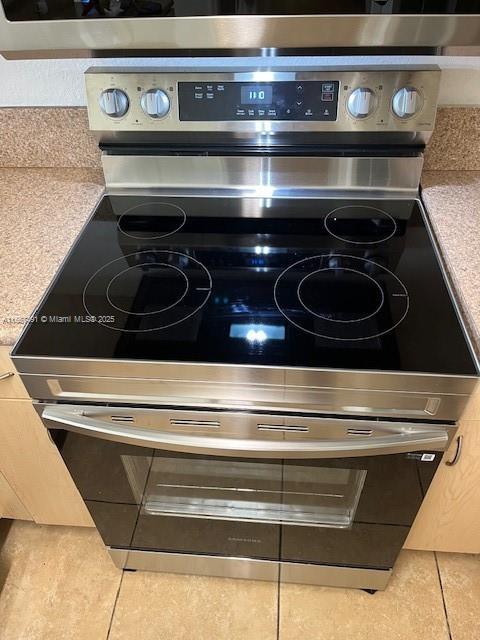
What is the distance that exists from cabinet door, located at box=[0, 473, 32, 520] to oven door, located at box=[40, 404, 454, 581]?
0.76ft

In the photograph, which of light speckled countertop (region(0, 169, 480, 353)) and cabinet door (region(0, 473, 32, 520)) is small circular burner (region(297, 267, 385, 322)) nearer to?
light speckled countertop (region(0, 169, 480, 353))

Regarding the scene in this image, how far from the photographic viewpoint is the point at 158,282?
0.87m

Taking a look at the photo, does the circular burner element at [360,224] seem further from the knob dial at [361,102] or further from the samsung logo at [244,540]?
the samsung logo at [244,540]

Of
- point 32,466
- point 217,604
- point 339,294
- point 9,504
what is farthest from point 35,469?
point 339,294

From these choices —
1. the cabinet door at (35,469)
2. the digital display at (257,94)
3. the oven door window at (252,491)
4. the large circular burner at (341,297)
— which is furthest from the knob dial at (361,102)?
the cabinet door at (35,469)

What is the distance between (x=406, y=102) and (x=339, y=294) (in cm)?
42

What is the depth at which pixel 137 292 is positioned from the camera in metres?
0.85

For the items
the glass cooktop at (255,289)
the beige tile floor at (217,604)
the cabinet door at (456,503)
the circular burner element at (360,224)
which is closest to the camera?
the glass cooktop at (255,289)

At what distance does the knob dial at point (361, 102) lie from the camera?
37.4 inches

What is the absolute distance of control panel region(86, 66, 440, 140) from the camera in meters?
0.94

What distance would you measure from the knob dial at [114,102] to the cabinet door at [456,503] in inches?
33.1

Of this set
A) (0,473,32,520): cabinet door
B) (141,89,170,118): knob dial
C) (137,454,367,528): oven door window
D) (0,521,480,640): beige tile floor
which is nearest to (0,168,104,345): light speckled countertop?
(141,89,170,118): knob dial

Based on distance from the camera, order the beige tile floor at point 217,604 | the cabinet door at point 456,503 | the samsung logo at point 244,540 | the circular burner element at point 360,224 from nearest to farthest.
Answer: the cabinet door at point 456,503
the circular burner element at point 360,224
the samsung logo at point 244,540
the beige tile floor at point 217,604

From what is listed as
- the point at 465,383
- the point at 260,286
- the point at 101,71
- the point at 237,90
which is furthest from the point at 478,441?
the point at 101,71
